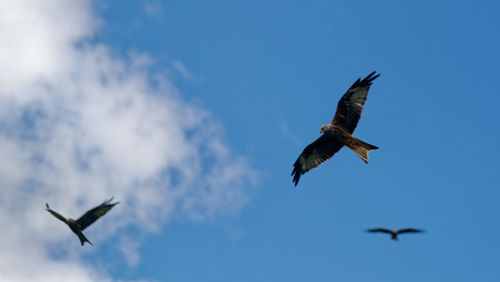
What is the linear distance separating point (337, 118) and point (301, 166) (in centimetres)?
280

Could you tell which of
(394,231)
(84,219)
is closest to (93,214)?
(84,219)

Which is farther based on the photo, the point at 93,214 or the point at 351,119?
the point at 351,119

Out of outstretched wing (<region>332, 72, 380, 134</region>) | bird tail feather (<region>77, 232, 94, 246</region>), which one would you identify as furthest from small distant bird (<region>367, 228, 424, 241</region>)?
bird tail feather (<region>77, 232, 94, 246</region>)

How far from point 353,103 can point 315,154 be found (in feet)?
8.48

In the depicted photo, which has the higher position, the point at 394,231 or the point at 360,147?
the point at 360,147

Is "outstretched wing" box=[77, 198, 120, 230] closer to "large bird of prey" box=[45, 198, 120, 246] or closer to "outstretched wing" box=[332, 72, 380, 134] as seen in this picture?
"large bird of prey" box=[45, 198, 120, 246]

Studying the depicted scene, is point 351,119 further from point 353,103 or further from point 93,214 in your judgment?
point 93,214

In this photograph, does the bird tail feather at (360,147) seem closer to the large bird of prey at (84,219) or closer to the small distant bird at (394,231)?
the small distant bird at (394,231)

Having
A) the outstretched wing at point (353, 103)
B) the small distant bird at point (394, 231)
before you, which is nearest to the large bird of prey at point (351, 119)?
the outstretched wing at point (353, 103)

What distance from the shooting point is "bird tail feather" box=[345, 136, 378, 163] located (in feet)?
54.9

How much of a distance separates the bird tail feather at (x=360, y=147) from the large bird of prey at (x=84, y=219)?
7507mm

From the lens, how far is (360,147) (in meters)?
17.0

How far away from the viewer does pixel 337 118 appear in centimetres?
1741

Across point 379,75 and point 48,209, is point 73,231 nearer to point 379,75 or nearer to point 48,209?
point 48,209
